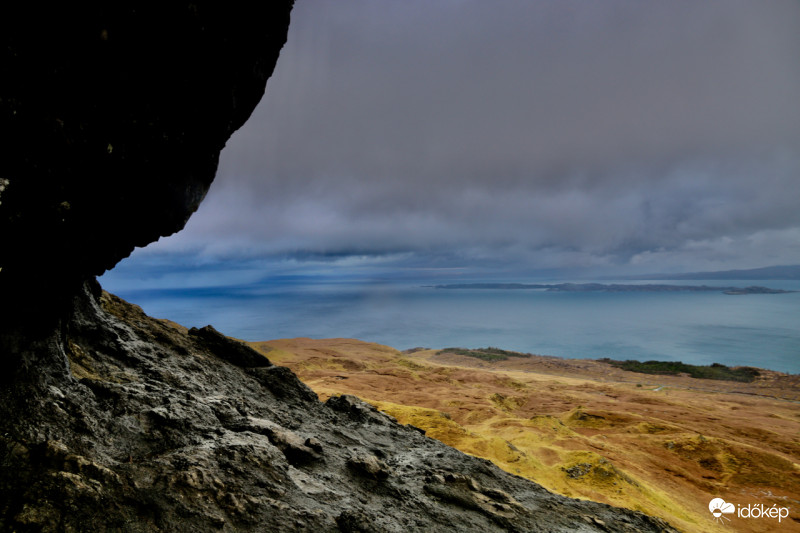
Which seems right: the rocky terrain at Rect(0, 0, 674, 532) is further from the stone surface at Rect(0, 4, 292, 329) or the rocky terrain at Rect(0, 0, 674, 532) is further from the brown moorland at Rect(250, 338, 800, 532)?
the brown moorland at Rect(250, 338, 800, 532)

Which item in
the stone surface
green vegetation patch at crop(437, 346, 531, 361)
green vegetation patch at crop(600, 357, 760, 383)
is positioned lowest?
green vegetation patch at crop(437, 346, 531, 361)

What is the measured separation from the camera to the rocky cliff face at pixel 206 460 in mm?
3994

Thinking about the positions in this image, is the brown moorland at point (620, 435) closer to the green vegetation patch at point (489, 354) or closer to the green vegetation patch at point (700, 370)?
the green vegetation patch at point (700, 370)

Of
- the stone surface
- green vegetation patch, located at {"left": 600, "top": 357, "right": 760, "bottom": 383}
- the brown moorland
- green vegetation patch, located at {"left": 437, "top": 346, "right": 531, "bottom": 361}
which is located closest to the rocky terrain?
the stone surface

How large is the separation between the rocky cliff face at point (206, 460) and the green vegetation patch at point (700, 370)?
5262 cm

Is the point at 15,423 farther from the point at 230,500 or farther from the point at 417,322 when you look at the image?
the point at 417,322

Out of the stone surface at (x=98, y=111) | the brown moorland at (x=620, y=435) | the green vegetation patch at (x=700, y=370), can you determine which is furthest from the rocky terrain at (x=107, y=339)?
the green vegetation patch at (x=700, y=370)

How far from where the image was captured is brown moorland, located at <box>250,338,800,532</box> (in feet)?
38.8

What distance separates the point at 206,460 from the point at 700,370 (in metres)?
64.9

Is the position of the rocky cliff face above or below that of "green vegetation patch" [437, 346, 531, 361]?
above

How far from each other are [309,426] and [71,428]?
543cm

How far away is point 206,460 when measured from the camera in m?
5.25

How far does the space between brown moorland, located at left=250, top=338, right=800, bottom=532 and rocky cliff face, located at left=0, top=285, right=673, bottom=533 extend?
4394 millimetres

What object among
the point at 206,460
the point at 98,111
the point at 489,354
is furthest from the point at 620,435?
the point at 489,354
